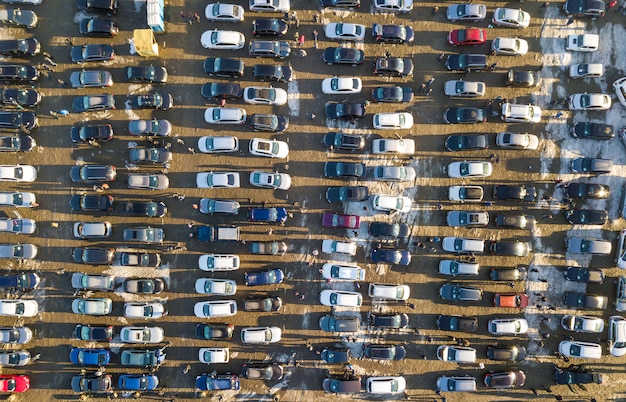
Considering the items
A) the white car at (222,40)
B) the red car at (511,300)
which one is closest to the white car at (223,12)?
the white car at (222,40)

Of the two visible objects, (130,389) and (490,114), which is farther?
(490,114)

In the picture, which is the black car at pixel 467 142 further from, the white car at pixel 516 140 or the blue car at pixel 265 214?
the blue car at pixel 265 214

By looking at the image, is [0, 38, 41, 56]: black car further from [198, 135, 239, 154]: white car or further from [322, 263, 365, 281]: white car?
[322, 263, 365, 281]: white car

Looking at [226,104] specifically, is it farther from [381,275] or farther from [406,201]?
[381,275]

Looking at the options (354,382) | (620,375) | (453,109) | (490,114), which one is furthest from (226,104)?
(620,375)

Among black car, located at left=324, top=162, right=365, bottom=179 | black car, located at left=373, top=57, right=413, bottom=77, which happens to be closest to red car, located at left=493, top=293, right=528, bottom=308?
black car, located at left=324, top=162, right=365, bottom=179

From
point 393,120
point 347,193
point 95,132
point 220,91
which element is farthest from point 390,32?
point 95,132

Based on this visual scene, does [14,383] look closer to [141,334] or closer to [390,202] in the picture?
[141,334]
